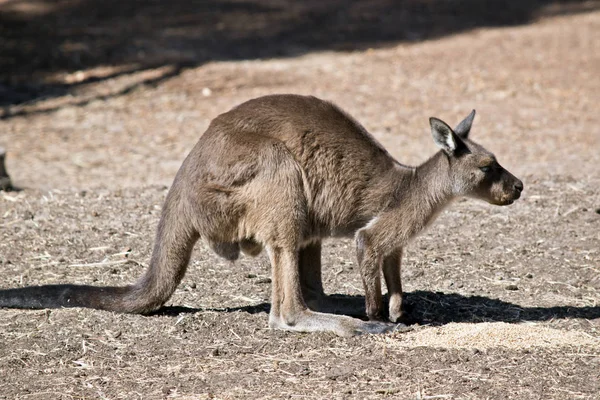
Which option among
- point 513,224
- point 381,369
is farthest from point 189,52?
point 381,369

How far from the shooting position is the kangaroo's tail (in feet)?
16.0

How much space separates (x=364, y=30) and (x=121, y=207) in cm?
885

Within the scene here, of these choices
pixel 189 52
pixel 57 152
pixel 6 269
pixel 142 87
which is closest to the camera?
pixel 6 269

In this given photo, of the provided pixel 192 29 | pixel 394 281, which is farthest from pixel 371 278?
pixel 192 29

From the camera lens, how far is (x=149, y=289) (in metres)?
4.91

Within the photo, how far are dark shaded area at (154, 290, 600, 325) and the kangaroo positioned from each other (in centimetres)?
26

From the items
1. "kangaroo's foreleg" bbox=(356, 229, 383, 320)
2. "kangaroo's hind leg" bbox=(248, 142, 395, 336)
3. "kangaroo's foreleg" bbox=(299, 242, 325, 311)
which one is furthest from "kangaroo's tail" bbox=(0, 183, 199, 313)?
"kangaroo's foreleg" bbox=(356, 229, 383, 320)

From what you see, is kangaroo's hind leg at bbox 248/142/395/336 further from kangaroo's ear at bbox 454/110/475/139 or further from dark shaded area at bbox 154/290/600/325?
kangaroo's ear at bbox 454/110/475/139

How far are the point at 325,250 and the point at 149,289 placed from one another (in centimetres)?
183

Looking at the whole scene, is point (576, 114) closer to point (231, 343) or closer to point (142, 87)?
point (142, 87)

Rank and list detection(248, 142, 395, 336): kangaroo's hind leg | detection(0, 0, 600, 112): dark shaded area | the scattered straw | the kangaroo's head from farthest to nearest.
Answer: detection(0, 0, 600, 112): dark shaded area
the kangaroo's head
detection(248, 142, 395, 336): kangaroo's hind leg
the scattered straw

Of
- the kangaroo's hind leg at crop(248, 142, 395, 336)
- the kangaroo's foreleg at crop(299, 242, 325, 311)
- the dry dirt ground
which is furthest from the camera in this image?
the kangaroo's foreleg at crop(299, 242, 325, 311)

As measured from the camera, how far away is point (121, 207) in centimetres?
708

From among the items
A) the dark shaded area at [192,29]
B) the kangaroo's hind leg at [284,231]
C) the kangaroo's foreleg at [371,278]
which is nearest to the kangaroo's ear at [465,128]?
the kangaroo's foreleg at [371,278]
